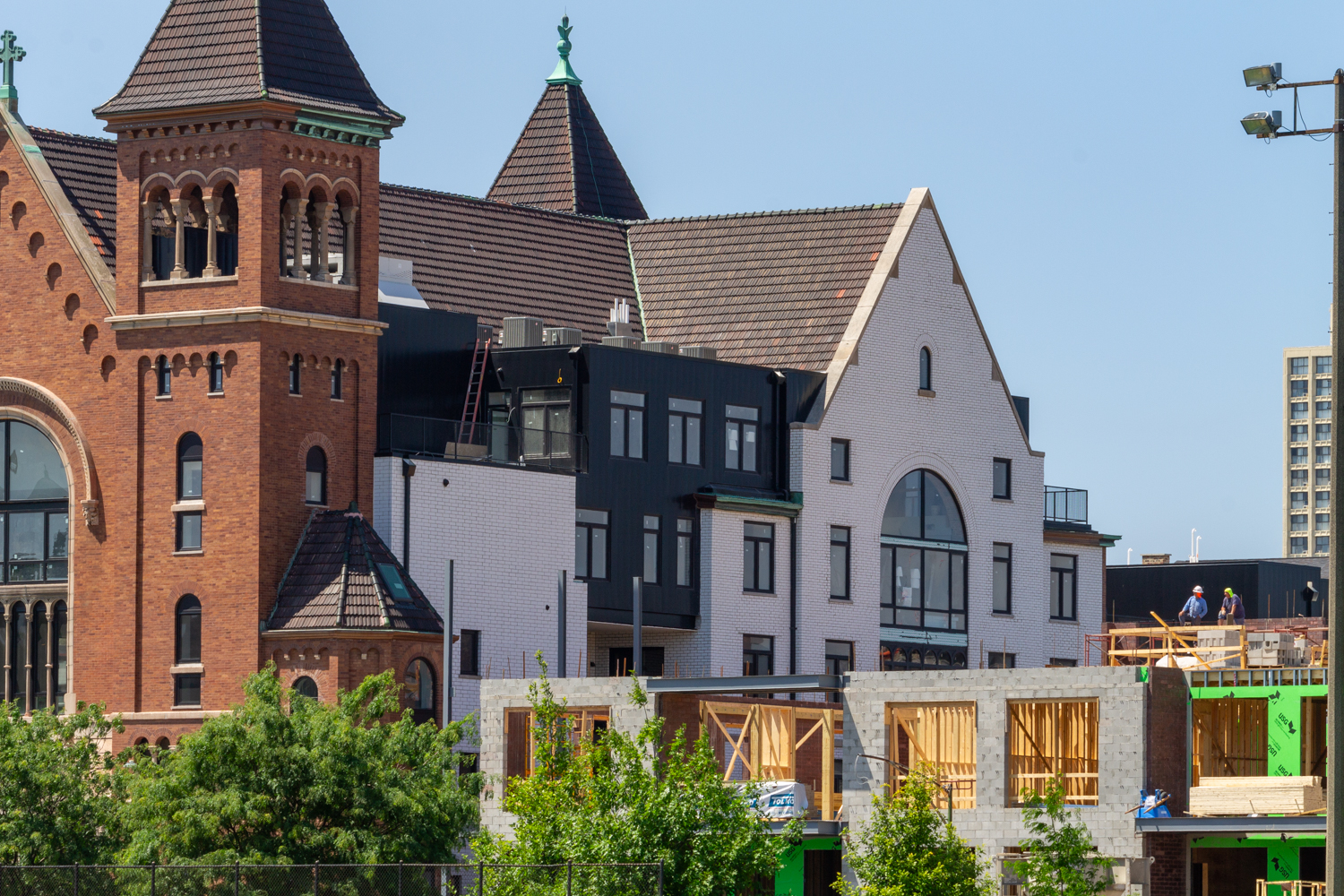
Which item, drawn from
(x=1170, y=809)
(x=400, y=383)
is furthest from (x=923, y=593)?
(x=1170, y=809)

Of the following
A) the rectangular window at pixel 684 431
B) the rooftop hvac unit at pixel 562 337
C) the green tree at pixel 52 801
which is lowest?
the green tree at pixel 52 801

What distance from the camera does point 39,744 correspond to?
198 ft

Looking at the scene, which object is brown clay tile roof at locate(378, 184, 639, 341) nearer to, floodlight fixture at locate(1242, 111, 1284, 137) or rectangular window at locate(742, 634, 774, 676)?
rectangular window at locate(742, 634, 774, 676)

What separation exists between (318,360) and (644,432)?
1041 centimetres

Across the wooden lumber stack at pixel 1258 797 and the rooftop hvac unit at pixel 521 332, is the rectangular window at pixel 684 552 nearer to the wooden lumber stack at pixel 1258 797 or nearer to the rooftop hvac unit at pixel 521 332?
the rooftop hvac unit at pixel 521 332

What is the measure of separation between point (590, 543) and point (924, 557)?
1345 centimetres

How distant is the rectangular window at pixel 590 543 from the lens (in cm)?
7638

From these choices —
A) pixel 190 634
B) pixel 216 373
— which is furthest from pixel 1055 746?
pixel 216 373

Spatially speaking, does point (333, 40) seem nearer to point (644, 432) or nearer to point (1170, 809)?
point (644, 432)

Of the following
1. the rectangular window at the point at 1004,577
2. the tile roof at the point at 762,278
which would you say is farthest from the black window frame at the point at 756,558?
the rectangular window at the point at 1004,577

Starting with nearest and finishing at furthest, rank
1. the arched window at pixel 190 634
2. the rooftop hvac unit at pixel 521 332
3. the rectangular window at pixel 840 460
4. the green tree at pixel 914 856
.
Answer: the green tree at pixel 914 856 → the arched window at pixel 190 634 → the rooftop hvac unit at pixel 521 332 → the rectangular window at pixel 840 460

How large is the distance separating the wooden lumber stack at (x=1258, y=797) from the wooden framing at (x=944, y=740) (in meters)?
4.29

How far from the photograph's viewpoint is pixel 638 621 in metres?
74.1

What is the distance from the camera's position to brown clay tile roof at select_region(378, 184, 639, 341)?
82.2 m
